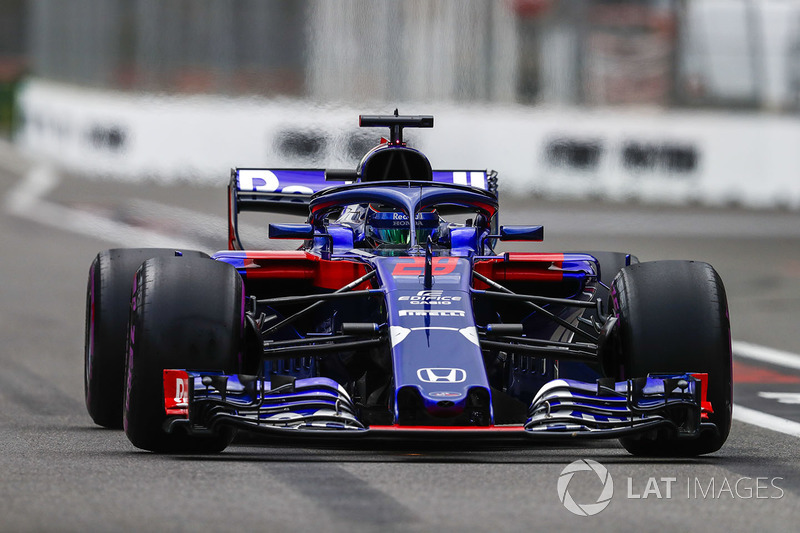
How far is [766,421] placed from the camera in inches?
394

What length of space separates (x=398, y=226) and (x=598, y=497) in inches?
124

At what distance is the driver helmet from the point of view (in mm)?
9445

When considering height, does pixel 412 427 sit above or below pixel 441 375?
below

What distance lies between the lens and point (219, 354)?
7855mm

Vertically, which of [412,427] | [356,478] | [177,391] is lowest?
[356,478]

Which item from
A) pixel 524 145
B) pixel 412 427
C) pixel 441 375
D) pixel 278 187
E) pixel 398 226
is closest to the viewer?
pixel 412 427

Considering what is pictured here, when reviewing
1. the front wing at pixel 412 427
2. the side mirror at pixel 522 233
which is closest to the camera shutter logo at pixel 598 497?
the front wing at pixel 412 427

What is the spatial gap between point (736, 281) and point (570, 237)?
13.3 ft

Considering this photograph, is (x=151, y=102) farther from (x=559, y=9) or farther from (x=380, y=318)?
(x=380, y=318)

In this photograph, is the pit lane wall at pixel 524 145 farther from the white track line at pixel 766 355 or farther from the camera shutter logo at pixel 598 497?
the camera shutter logo at pixel 598 497

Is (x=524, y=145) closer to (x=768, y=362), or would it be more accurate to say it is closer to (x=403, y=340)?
(x=768, y=362)

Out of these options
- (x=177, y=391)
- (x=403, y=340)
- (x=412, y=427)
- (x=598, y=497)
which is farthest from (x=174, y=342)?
(x=598, y=497)

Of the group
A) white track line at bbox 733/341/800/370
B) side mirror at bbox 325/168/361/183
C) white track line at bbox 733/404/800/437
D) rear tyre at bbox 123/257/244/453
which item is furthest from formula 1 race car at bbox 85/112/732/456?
white track line at bbox 733/341/800/370

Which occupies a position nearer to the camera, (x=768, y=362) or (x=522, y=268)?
(x=522, y=268)
